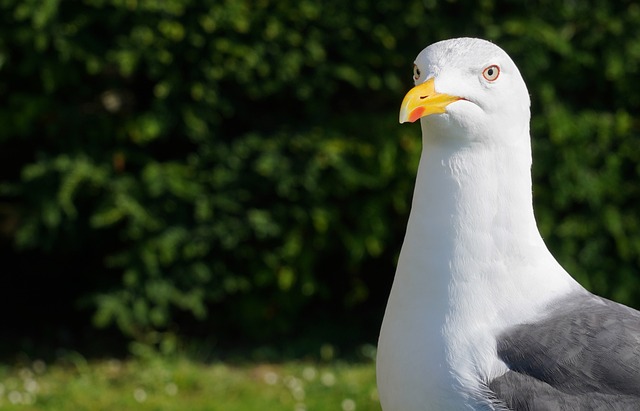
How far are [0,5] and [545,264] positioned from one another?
149 inches

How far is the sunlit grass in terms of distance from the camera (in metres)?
5.20

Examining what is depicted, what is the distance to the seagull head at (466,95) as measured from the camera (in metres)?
2.68

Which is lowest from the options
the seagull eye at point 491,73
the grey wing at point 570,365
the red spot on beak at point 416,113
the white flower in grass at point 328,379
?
the white flower in grass at point 328,379

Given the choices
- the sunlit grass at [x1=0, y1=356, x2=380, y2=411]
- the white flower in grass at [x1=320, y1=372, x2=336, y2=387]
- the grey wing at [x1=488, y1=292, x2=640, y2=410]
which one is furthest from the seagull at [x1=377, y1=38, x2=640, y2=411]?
the white flower in grass at [x1=320, y1=372, x2=336, y2=387]

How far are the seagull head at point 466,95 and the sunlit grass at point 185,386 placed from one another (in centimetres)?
260

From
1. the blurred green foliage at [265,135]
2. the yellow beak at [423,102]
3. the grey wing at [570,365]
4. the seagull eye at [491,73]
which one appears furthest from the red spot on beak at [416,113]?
the blurred green foliage at [265,135]

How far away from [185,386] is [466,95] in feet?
10.6

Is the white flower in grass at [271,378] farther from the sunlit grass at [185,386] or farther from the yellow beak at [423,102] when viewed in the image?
the yellow beak at [423,102]

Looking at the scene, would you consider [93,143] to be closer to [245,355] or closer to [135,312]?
[135,312]

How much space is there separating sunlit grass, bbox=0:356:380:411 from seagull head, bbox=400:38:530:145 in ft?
8.52

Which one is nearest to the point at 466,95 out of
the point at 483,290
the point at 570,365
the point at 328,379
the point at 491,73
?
the point at 491,73

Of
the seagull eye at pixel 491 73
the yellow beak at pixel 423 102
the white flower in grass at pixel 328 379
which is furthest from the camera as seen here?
the white flower in grass at pixel 328 379

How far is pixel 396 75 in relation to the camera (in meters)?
5.86

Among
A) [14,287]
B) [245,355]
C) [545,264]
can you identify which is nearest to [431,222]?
[545,264]
